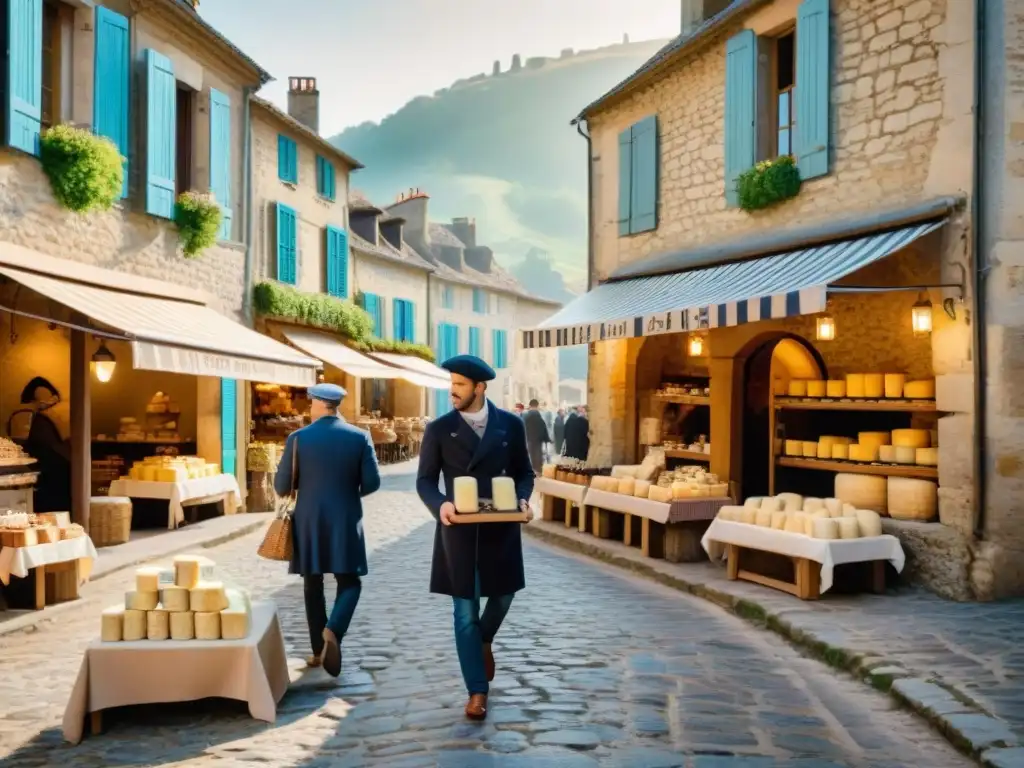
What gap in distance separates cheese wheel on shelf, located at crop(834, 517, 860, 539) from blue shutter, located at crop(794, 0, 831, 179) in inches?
134

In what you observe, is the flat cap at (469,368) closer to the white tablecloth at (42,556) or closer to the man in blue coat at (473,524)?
the man in blue coat at (473,524)

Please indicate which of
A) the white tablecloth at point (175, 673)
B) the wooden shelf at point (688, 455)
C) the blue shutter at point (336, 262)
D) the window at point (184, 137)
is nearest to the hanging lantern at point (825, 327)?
the wooden shelf at point (688, 455)

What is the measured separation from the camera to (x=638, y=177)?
41.9 feet

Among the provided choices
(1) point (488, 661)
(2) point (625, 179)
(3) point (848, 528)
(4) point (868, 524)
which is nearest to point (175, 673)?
(1) point (488, 661)

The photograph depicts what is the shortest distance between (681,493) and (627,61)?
146 m

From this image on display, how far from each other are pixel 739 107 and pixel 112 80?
683cm

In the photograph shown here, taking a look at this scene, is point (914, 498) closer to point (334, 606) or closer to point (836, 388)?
point (836, 388)

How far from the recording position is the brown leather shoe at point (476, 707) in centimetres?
470

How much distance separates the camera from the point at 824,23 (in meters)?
9.16

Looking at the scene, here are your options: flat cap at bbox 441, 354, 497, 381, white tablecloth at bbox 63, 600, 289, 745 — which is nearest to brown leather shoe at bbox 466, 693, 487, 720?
white tablecloth at bbox 63, 600, 289, 745

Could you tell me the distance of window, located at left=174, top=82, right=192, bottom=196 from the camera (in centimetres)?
1324

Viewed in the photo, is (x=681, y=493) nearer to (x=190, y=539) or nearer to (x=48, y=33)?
(x=190, y=539)

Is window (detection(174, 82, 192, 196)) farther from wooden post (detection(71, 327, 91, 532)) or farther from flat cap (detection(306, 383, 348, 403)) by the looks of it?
flat cap (detection(306, 383, 348, 403))

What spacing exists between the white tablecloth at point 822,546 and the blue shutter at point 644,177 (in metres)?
5.26
